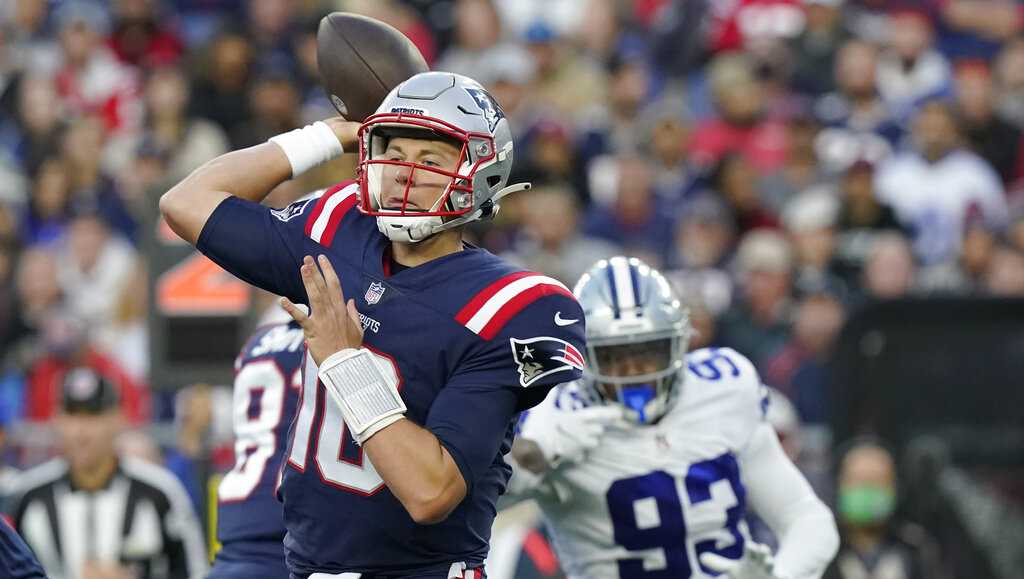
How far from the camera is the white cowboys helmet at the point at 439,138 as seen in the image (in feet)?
12.7

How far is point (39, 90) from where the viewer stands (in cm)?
1206

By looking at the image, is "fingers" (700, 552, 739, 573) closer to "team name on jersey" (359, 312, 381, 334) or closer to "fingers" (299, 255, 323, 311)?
"team name on jersey" (359, 312, 381, 334)

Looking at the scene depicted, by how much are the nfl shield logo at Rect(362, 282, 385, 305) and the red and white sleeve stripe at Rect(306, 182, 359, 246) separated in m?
0.15

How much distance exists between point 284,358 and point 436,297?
4.22 ft

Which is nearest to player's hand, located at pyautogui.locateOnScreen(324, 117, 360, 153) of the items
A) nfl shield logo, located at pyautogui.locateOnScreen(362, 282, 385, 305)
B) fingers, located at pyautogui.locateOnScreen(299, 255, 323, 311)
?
nfl shield logo, located at pyautogui.locateOnScreen(362, 282, 385, 305)

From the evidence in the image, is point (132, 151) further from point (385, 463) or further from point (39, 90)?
point (385, 463)

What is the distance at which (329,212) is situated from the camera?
4055 mm

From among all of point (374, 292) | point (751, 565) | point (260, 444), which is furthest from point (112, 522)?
point (374, 292)

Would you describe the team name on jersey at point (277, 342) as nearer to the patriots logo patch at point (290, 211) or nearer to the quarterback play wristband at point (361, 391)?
the patriots logo patch at point (290, 211)

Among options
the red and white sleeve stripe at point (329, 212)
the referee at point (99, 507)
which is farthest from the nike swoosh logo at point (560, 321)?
the referee at point (99, 507)

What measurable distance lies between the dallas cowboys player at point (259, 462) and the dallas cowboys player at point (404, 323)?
945mm

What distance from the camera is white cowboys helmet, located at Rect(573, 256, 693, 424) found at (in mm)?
5059

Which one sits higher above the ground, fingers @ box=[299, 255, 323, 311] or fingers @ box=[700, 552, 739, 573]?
fingers @ box=[299, 255, 323, 311]

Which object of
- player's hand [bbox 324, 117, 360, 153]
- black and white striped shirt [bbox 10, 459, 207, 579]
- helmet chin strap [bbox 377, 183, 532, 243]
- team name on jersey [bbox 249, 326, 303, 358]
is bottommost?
black and white striped shirt [bbox 10, 459, 207, 579]
